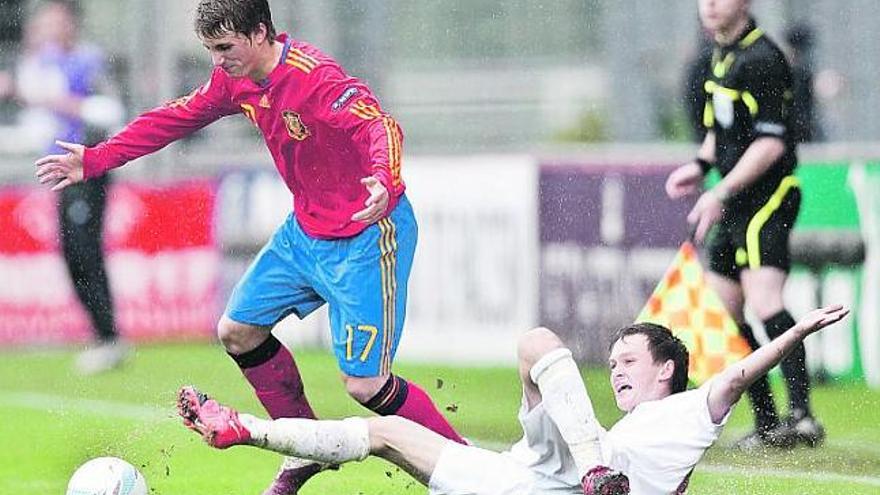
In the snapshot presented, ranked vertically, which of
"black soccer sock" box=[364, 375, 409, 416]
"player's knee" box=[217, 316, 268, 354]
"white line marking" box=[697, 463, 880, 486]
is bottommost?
"white line marking" box=[697, 463, 880, 486]

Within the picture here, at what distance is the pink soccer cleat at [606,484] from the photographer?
5062 mm

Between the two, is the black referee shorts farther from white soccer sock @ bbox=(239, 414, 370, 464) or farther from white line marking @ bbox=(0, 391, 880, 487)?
white soccer sock @ bbox=(239, 414, 370, 464)

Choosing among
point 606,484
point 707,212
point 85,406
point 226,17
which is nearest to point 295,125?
point 226,17

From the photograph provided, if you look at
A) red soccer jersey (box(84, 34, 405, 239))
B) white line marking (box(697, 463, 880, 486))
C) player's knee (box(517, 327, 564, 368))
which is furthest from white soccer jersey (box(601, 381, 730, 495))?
white line marking (box(697, 463, 880, 486))

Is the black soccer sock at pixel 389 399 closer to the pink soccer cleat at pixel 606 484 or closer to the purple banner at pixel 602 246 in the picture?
the pink soccer cleat at pixel 606 484

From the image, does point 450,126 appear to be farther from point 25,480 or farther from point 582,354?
point 25,480

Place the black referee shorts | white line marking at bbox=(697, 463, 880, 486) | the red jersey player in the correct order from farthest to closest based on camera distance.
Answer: the black referee shorts, white line marking at bbox=(697, 463, 880, 486), the red jersey player

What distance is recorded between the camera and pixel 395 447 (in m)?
5.53

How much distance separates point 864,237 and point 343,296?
13.3 ft

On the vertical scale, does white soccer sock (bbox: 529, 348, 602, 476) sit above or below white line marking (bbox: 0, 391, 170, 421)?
above

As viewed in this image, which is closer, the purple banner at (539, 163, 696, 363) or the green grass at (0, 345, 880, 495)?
the green grass at (0, 345, 880, 495)

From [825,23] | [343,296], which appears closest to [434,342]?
[825,23]

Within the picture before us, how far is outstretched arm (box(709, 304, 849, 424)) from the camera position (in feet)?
17.0

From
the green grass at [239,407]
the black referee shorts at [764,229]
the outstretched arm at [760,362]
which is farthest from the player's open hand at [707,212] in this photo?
the outstretched arm at [760,362]
